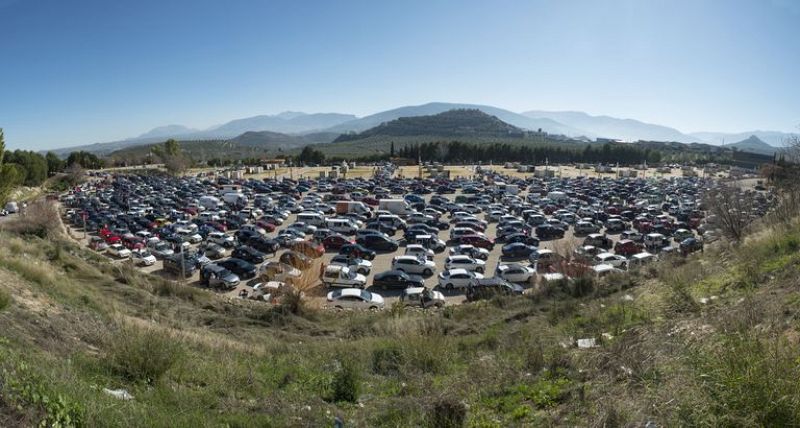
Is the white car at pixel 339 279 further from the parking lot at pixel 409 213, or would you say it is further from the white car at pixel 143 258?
the white car at pixel 143 258

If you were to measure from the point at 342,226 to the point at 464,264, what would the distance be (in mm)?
13165

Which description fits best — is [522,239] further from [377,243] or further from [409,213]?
[409,213]

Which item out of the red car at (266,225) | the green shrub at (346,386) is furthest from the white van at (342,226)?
the green shrub at (346,386)

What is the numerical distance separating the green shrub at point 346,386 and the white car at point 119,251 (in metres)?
25.8

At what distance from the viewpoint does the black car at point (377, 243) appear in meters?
29.9

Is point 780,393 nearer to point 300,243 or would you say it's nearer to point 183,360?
point 183,360

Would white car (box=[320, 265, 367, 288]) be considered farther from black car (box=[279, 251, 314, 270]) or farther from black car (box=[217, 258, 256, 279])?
black car (box=[217, 258, 256, 279])

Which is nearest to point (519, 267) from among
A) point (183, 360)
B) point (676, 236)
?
point (676, 236)

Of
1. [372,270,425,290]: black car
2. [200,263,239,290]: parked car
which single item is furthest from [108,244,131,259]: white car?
[372,270,425,290]: black car

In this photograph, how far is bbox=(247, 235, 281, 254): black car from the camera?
29.1m

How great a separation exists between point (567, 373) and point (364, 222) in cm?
3187

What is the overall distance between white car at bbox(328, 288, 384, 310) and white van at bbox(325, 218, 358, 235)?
51.9 feet

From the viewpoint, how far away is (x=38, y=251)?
17984 millimetres

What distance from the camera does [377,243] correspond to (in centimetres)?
3003
